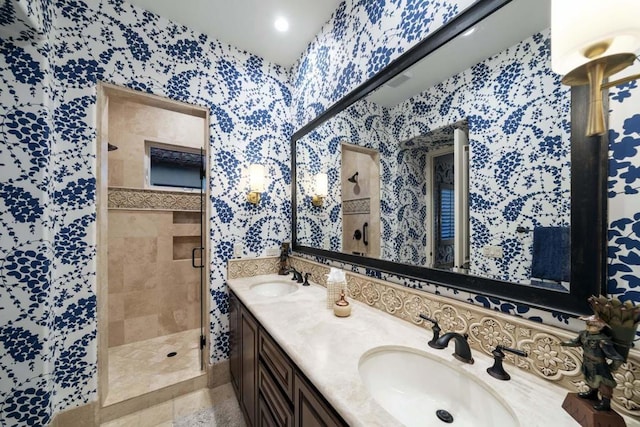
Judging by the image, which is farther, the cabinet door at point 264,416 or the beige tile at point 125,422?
the beige tile at point 125,422

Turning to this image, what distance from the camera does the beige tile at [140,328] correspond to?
2486 millimetres

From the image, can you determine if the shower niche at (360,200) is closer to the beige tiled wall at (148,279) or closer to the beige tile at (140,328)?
the beige tiled wall at (148,279)

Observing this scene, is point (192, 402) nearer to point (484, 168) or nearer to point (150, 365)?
point (150, 365)

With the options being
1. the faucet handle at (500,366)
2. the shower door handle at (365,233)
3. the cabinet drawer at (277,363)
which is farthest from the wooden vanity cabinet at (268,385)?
the shower door handle at (365,233)

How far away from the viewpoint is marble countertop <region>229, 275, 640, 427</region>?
1.87 ft

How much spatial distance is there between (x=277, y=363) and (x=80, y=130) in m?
1.91

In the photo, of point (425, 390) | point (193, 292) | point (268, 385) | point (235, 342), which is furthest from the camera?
point (193, 292)

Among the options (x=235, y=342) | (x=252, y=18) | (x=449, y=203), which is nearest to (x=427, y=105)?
(x=449, y=203)

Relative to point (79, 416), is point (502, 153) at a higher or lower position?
higher

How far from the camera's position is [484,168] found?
889 millimetres

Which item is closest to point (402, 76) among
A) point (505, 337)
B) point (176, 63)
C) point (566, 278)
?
point (566, 278)

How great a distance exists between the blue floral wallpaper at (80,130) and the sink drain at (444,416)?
1.29 feet

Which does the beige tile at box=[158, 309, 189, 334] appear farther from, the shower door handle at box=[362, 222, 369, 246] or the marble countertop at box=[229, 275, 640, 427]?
the shower door handle at box=[362, 222, 369, 246]

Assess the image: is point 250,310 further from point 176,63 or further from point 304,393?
point 176,63
